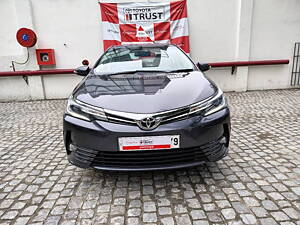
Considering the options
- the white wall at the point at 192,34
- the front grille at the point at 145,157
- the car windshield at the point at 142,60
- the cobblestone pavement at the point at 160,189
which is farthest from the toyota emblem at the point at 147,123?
the white wall at the point at 192,34

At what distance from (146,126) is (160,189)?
67 centimetres

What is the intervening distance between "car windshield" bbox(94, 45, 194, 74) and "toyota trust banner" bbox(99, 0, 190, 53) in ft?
8.61

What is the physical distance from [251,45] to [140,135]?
5602 millimetres

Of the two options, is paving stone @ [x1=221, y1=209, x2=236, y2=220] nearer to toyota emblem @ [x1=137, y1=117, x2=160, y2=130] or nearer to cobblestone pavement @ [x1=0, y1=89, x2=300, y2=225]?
cobblestone pavement @ [x1=0, y1=89, x2=300, y2=225]

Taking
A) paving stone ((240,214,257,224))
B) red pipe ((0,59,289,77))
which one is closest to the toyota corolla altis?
paving stone ((240,214,257,224))

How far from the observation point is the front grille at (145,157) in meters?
1.77

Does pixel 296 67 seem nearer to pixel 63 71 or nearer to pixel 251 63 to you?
pixel 251 63

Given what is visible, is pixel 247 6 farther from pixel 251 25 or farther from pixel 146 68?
pixel 146 68

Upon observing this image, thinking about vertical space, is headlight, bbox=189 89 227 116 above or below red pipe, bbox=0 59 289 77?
below

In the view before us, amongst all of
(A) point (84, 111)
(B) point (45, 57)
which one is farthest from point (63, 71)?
(A) point (84, 111)

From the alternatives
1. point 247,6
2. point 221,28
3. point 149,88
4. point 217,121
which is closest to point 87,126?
point 149,88

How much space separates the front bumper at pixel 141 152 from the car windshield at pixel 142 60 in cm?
104

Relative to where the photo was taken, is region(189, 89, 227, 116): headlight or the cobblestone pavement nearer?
the cobblestone pavement

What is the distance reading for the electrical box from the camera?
5.74 metres
